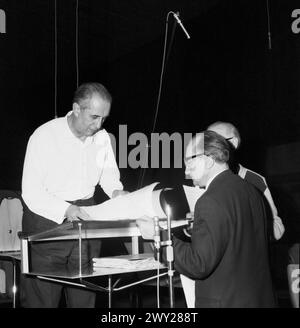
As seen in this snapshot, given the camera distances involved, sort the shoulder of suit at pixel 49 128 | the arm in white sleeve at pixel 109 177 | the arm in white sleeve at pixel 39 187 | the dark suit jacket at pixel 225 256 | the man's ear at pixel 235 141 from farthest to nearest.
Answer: the man's ear at pixel 235 141
the arm in white sleeve at pixel 109 177
the shoulder of suit at pixel 49 128
the arm in white sleeve at pixel 39 187
the dark suit jacket at pixel 225 256

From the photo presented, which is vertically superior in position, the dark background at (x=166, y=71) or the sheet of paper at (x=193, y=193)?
the dark background at (x=166, y=71)

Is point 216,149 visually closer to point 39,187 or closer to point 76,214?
point 76,214

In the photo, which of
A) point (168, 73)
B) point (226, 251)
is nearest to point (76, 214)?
point (226, 251)

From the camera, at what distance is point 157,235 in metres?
1.56

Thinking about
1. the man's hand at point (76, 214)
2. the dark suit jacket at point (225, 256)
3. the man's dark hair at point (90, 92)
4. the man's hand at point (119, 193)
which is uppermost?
the man's dark hair at point (90, 92)

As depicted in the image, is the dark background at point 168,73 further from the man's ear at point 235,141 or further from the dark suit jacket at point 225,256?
the dark suit jacket at point 225,256

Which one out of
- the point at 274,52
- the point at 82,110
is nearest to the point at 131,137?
the point at 274,52

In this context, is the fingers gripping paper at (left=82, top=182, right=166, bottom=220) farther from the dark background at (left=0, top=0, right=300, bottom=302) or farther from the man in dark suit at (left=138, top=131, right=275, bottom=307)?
the dark background at (left=0, top=0, right=300, bottom=302)

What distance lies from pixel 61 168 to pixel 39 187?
20 cm

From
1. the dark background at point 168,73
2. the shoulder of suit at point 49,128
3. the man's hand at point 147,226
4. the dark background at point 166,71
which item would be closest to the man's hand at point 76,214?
the man's hand at point 147,226

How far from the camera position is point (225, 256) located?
5.26 feet

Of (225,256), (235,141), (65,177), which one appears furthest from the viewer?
(235,141)

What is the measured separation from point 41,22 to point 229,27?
7.00ft

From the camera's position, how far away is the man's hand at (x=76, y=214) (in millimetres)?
1767
